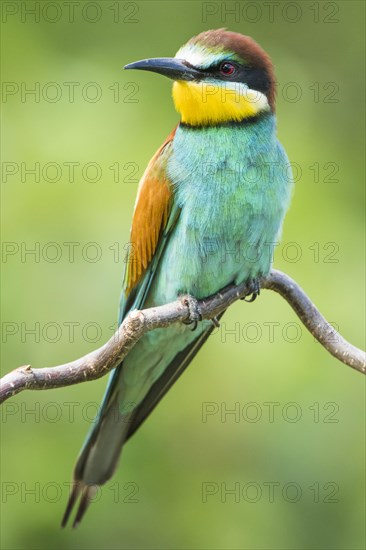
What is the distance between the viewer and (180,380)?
129 inches

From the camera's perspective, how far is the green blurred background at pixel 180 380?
3.10m

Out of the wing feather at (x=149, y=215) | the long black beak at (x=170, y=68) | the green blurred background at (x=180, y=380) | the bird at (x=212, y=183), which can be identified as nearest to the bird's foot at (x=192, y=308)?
the bird at (x=212, y=183)

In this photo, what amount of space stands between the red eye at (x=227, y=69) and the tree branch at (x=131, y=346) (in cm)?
53

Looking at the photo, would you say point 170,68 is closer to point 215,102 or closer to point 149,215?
point 215,102

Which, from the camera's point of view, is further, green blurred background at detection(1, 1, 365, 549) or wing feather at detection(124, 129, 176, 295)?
green blurred background at detection(1, 1, 365, 549)

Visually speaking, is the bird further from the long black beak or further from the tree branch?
the tree branch

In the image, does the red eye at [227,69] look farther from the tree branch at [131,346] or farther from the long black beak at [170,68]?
the tree branch at [131,346]

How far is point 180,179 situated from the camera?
110 inches

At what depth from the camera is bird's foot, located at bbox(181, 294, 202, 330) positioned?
2.68 m

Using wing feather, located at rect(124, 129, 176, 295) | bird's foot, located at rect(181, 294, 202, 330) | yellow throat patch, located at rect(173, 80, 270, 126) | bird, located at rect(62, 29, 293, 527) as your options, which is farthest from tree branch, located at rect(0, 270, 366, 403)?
yellow throat patch, located at rect(173, 80, 270, 126)

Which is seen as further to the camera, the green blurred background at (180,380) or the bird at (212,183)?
the green blurred background at (180,380)

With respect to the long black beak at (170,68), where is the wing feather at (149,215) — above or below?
below

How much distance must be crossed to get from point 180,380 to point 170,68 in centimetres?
103

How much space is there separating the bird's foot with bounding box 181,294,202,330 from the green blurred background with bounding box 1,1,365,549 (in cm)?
40
